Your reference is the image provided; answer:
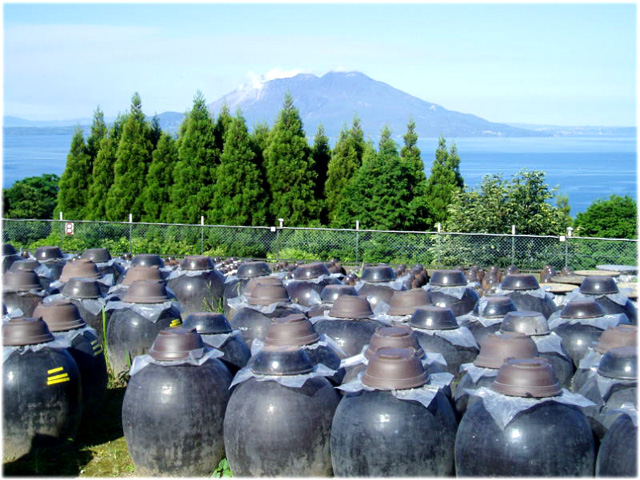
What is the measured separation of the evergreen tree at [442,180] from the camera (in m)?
23.1

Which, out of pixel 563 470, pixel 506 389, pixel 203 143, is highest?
pixel 203 143

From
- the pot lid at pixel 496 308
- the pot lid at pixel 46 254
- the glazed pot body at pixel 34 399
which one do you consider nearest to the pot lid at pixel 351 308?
the pot lid at pixel 496 308

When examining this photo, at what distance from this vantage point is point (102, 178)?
78.1ft

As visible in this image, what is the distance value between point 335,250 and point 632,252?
7.00m

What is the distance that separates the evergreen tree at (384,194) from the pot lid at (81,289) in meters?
11.4

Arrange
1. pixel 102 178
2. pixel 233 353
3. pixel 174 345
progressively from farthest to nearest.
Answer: pixel 102 178, pixel 233 353, pixel 174 345

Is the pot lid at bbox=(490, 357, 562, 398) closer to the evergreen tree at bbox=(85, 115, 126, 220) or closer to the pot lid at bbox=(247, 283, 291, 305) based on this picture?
the pot lid at bbox=(247, 283, 291, 305)

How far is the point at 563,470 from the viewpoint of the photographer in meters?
5.56

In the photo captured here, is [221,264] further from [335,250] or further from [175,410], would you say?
[175,410]

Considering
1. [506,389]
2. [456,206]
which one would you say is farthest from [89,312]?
[456,206]

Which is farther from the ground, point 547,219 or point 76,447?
point 547,219

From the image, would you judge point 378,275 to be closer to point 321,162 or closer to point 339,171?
point 339,171

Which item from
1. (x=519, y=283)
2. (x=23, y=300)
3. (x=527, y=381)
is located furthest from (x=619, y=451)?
(x=23, y=300)

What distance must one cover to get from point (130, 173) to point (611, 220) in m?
15.1
